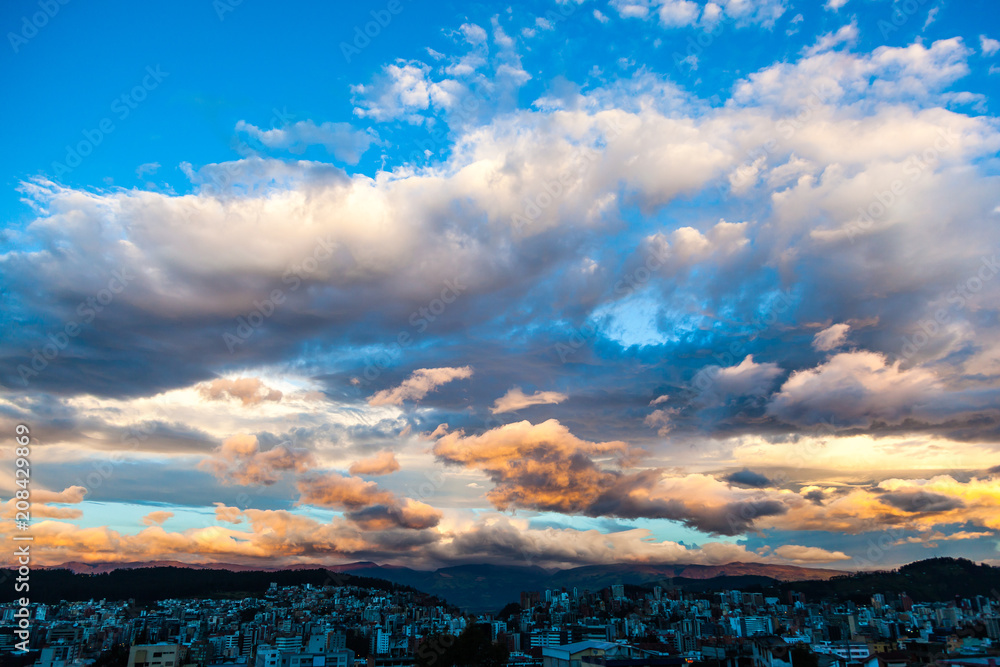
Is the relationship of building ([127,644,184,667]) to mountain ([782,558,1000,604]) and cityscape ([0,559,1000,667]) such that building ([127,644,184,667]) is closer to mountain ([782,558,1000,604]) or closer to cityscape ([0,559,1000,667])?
cityscape ([0,559,1000,667])

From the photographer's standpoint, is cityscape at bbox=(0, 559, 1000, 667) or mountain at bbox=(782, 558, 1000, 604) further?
mountain at bbox=(782, 558, 1000, 604)

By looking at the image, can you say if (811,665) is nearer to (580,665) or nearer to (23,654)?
(580,665)

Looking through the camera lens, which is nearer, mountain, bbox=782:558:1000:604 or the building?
the building

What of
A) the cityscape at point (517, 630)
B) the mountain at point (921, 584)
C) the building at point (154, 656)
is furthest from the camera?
the mountain at point (921, 584)

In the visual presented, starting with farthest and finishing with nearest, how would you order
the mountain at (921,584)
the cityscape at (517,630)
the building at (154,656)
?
the mountain at (921,584)
the building at (154,656)
the cityscape at (517,630)

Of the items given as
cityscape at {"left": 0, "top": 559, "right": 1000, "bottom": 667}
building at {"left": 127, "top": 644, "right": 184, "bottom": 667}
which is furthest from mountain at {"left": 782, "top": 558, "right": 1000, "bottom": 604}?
building at {"left": 127, "top": 644, "right": 184, "bottom": 667}

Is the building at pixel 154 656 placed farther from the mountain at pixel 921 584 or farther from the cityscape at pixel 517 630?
the mountain at pixel 921 584

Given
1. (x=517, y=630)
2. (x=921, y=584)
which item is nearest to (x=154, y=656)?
(x=517, y=630)

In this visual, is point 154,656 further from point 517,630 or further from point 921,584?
point 921,584

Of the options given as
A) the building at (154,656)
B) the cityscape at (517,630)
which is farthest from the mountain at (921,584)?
the building at (154,656)

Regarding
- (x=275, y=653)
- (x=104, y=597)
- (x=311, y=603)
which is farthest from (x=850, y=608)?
(x=104, y=597)

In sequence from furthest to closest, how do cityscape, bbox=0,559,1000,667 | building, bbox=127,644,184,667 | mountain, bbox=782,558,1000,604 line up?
1. mountain, bbox=782,558,1000,604
2. building, bbox=127,644,184,667
3. cityscape, bbox=0,559,1000,667

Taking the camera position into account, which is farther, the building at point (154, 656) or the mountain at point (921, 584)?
the mountain at point (921, 584)

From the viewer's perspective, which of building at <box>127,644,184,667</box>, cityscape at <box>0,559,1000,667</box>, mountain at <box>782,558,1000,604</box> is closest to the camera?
cityscape at <box>0,559,1000,667</box>
